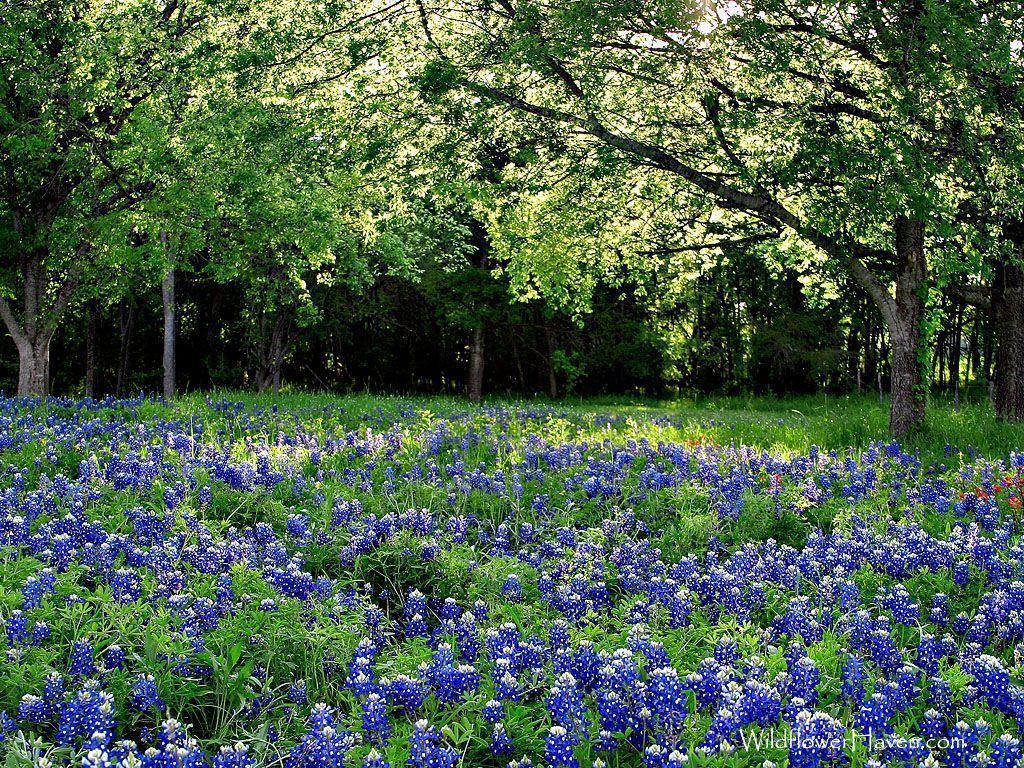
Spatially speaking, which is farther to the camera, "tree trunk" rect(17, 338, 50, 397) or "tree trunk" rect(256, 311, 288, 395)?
"tree trunk" rect(256, 311, 288, 395)

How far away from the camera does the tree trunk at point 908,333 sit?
10664 mm

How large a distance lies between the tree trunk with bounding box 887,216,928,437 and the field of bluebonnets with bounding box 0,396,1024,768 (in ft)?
10.8

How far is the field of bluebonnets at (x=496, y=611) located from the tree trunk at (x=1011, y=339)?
6.68 metres

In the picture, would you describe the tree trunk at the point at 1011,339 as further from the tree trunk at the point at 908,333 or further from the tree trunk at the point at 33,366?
the tree trunk at the point at 33,366

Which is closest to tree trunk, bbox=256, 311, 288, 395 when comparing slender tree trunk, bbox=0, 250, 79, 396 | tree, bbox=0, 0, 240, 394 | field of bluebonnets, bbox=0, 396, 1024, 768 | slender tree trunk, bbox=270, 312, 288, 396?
slender tree trunk, bbox=270, 312, 288, 396

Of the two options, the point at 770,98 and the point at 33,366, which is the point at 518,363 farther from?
the point at 770,98

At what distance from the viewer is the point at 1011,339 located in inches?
524

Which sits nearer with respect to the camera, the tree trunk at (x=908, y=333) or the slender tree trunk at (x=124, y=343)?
the tree trunk at (x=908, y=333)

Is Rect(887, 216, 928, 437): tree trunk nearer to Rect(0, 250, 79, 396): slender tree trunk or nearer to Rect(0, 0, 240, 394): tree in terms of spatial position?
Rect(0, 0, 240, 394): tree

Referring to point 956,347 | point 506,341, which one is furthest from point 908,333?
point 956,347

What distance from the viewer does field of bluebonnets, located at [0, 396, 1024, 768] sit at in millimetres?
2752

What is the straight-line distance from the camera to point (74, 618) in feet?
11.3

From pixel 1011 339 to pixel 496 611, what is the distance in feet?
40.2

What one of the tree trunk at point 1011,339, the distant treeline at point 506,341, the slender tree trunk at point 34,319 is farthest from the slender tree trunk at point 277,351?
the tree trunk at point 1011,339
